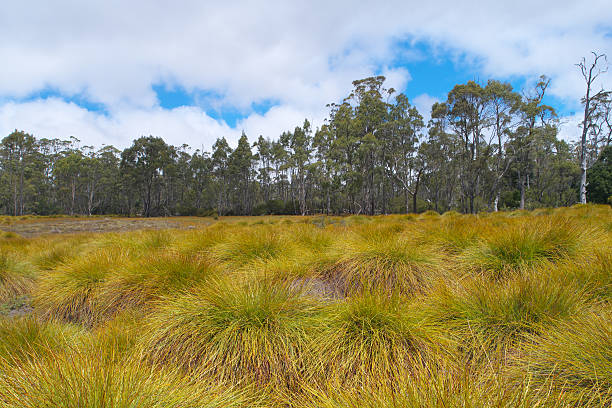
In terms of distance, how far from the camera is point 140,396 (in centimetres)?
139

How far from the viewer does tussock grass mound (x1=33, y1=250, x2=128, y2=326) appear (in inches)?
140

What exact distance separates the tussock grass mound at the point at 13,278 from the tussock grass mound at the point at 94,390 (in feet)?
14.0

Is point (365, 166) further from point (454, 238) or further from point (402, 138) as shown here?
point (454, 238)

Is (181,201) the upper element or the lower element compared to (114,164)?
lower

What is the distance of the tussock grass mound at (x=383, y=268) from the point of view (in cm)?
356

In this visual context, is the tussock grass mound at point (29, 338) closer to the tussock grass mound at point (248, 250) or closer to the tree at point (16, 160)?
the tussock grass mound at point (248, 250)

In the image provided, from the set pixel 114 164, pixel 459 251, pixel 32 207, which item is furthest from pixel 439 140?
pixel 32 207

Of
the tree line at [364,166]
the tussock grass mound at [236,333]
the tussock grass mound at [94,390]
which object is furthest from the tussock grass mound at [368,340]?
the tree line at [364,166]

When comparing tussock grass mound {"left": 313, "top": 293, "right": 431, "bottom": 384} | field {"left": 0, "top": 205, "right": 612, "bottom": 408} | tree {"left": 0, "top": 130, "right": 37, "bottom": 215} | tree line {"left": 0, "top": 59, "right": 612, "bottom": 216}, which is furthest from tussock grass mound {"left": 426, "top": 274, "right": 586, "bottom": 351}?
tree {"left": 0, "top": 130, "right": 37, "bottom": 215}

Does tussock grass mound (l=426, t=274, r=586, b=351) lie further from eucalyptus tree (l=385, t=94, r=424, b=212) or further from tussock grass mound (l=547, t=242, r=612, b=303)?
eucalyptus tree (l=385, t=94, r=424, b=212)

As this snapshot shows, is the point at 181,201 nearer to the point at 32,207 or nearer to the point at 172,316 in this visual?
the point at 32,207

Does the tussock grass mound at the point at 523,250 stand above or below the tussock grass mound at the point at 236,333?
above

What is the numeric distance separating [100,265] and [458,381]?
5.00 meters

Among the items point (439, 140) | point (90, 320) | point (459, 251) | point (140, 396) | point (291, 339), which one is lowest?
point (90, 320)
